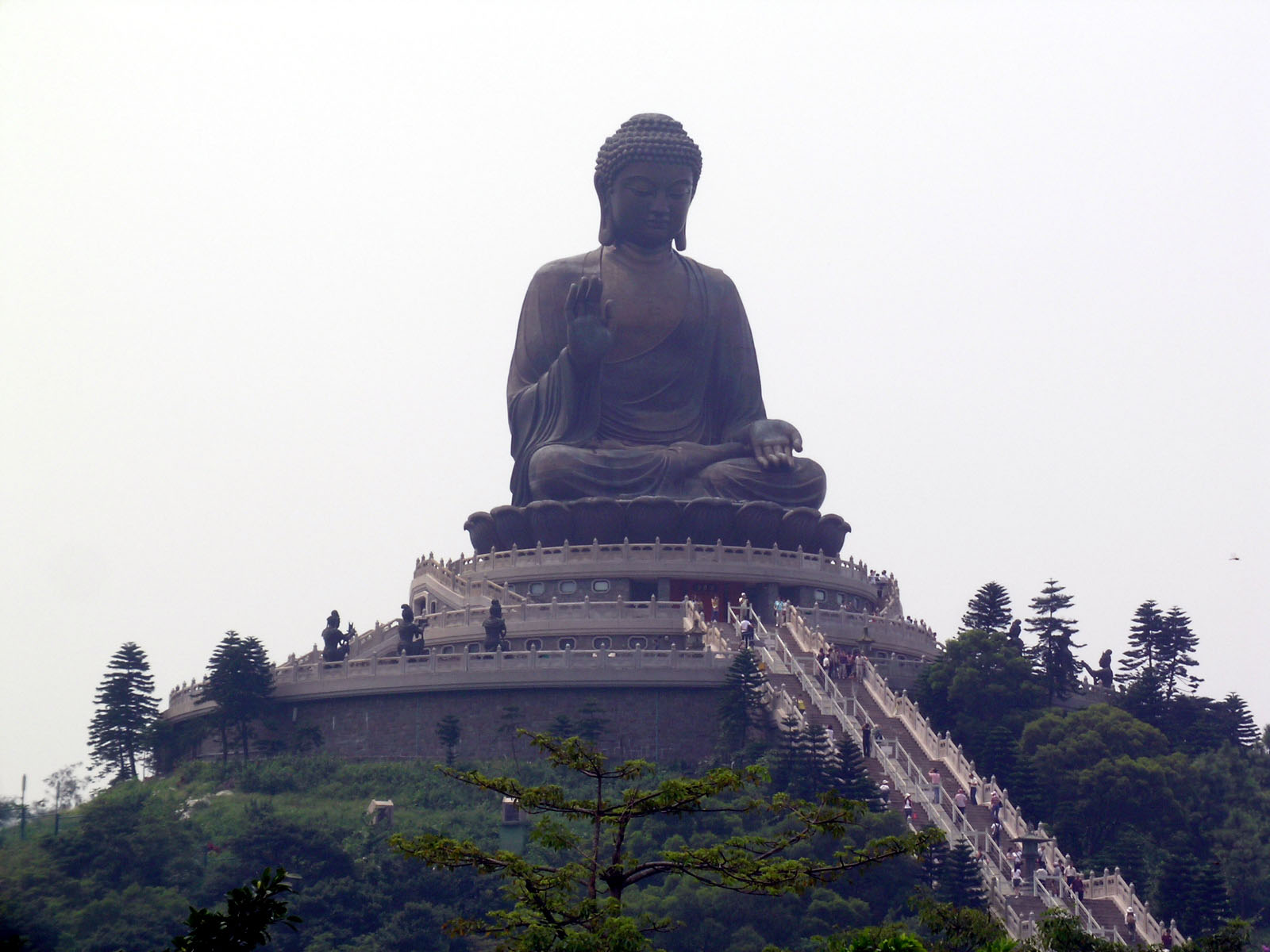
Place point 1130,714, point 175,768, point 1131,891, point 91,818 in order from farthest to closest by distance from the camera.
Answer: point 175,768, point 1130,714, point 91,818, point 1131,891

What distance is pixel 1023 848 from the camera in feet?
78.0

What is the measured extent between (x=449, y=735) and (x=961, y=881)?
898cm

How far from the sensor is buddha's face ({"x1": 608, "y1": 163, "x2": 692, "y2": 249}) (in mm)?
38250

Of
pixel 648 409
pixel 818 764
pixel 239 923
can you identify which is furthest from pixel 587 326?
pixel 239 923

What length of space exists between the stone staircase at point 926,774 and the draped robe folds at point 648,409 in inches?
217

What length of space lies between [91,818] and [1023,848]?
A: 1131 cm

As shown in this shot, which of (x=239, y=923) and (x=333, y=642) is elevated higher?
(x=333, y=642)

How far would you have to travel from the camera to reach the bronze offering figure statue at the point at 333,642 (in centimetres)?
3147

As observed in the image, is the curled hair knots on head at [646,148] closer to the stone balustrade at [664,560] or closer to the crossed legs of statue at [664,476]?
the crossed legs of statue at [664,476]

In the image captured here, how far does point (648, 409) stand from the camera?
38.4m

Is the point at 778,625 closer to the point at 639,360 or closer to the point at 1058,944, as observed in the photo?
the point at 639,360

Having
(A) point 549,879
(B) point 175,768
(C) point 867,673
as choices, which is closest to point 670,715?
(C) point 867,673

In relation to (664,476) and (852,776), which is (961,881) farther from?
(664,476)

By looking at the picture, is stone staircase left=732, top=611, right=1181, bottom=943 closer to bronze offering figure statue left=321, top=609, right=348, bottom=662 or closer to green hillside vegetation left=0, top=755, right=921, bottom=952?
green hillside vegetation left=0, top=755, right=921, bottom=952
